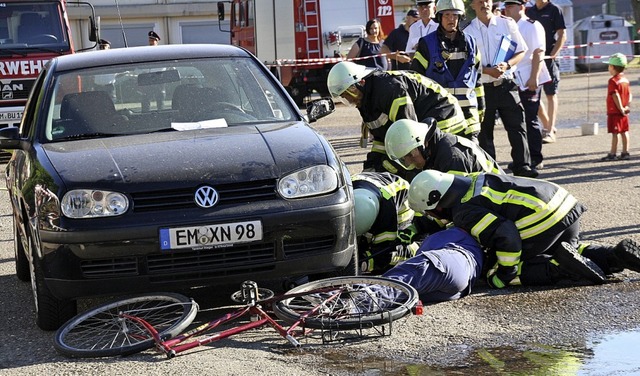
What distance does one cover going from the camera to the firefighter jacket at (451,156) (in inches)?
303

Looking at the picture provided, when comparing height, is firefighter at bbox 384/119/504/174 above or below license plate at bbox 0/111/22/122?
above

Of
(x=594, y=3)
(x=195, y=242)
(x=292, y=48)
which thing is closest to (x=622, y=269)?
(x=195, y=242)

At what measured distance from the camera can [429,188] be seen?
7031 millimetres

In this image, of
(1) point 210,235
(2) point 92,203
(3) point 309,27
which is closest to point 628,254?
(1) point 210,235

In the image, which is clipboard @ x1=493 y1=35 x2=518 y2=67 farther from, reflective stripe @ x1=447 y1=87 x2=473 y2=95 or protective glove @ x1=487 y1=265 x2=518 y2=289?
protective glove @ x1=487 y1=265 x2=518 y2=289

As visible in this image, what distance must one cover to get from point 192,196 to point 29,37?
434 inches

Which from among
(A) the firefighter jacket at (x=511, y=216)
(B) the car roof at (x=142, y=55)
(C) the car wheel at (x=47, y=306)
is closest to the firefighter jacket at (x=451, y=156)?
(A) the firefighter jacket at (x=511, y=216)

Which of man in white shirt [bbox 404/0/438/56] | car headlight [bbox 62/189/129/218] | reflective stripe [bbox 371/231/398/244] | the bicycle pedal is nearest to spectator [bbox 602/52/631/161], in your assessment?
man in white shirt [bbox 404/0/438/56]

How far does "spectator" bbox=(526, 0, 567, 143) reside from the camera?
600 inches

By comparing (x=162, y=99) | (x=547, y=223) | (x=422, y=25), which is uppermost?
(x=422, y=25)

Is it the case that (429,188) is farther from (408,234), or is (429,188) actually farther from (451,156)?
(408,234)

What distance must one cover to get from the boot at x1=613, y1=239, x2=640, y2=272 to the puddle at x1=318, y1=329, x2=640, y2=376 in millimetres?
1266

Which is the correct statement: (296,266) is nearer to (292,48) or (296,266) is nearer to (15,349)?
(15,349)

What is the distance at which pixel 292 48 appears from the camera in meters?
25.5
